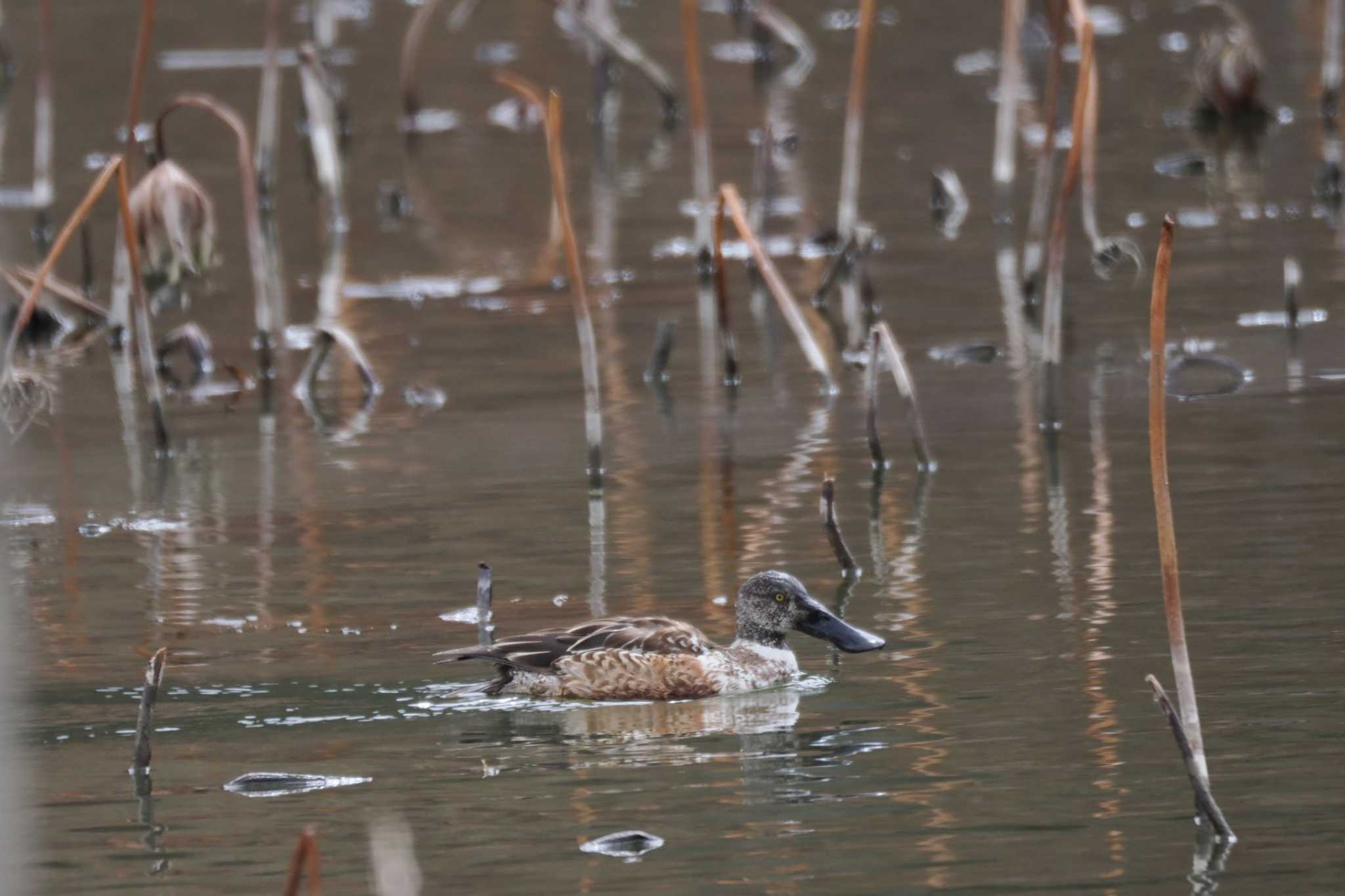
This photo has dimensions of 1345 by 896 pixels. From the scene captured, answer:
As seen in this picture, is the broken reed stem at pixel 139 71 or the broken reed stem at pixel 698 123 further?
the broken reed stem at pixel 698 123

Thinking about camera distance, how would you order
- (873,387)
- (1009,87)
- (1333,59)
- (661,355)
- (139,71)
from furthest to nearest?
1. (1333,59)
2. (1009,87)
3. (661,355)
4. (139,71)
5. (873,387)

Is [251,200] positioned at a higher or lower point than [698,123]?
lower

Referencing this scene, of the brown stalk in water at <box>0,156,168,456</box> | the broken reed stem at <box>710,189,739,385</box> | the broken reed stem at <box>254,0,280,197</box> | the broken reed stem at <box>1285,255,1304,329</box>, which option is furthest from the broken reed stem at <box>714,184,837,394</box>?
the broken reed stem at <box>254,0,280,197</box>

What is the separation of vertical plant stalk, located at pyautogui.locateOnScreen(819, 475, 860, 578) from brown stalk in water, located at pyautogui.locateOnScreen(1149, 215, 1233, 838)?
3.68 metres

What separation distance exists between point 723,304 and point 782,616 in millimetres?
5028

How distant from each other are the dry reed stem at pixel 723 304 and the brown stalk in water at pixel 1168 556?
6.50m

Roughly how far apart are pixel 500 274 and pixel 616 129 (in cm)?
889

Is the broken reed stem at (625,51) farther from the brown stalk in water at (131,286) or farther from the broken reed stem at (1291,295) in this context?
the broken reed stem at (1291,295)

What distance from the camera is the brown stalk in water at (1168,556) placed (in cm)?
633

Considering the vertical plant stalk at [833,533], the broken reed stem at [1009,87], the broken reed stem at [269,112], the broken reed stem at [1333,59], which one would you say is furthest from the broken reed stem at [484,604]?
the broken reed stem at [1333,59]

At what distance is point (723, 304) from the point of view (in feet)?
46.1

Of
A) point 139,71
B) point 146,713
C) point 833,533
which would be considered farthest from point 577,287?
point 146,713

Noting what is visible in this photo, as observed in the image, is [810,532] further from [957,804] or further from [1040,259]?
[1040,259]

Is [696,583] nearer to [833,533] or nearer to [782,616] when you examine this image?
[833,533]
